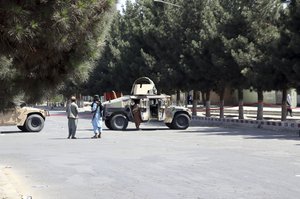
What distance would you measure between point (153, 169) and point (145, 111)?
15.6 m

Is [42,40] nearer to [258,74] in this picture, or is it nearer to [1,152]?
[1,152]

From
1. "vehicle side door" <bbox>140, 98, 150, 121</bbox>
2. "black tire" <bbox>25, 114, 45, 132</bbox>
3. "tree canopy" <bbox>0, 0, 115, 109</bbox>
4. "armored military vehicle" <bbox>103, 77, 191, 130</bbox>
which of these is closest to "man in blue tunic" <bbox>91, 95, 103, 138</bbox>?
"armored military vehicle" <bbox>103, 77, 191, 130</bbox>

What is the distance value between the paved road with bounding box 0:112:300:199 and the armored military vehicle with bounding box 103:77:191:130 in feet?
26.6

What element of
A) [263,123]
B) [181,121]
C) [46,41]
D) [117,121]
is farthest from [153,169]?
[263,123]

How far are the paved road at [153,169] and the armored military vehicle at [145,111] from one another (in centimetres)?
810

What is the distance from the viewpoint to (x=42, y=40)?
626 centimetres

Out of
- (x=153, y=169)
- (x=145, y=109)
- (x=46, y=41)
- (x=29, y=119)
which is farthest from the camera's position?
(x=145, y=109)

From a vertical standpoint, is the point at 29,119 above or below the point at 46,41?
below

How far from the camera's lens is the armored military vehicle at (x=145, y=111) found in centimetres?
2827

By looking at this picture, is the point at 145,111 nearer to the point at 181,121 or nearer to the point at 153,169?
the point at 181,121

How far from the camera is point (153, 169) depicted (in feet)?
42.0

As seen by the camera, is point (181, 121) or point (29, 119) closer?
point (29, 119)

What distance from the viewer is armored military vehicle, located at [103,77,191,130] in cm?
2827

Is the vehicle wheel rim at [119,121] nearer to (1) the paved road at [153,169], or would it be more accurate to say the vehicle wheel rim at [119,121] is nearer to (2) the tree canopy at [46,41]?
(1) the paved road at [153,169]
